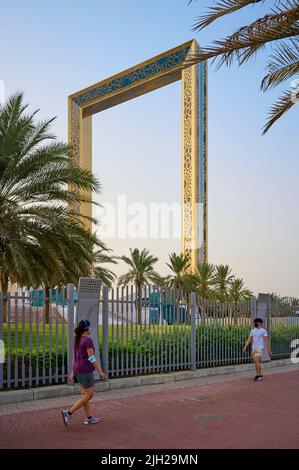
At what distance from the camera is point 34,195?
15.8 metres

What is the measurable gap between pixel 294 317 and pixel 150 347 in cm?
899

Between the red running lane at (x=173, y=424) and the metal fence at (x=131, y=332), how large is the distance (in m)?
1.61

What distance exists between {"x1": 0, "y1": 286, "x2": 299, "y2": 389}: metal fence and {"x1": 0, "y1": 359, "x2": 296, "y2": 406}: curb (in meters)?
0.33

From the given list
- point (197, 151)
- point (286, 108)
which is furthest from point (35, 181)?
point (197, 151)

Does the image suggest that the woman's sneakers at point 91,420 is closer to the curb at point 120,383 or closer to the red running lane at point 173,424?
the red running lane at point 173,424

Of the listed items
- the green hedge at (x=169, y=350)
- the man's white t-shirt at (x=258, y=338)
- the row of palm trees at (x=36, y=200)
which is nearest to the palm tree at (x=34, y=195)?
the row of palm trees at (x=36, y=200)

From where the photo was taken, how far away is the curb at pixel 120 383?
10758 millimetres

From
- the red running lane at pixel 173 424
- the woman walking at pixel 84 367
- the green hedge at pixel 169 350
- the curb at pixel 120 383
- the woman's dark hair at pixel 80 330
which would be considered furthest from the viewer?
the green hedge at pixel 169 350

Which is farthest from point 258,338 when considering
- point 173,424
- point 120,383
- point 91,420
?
point 91,420

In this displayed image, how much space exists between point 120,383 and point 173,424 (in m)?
4.08

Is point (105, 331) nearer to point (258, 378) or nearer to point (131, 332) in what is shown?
point (131, 332)

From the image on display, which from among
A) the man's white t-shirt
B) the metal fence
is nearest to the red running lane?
the metal fence

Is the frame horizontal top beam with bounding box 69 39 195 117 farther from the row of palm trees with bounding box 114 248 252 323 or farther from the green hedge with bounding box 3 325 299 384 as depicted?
the green hedge with bounding box 3 325 299 384
